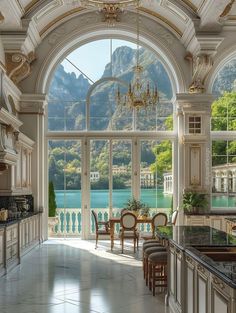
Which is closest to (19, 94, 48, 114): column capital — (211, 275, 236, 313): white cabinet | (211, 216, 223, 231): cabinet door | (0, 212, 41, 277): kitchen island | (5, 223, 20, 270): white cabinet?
(0, 212, 41, 277): kitchen island

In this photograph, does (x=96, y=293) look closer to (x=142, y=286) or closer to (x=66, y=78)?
(x=142, y=286)

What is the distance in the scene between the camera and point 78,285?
23.1 feet

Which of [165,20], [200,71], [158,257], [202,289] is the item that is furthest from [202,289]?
[165,20]

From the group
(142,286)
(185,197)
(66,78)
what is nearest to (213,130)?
(185,197)

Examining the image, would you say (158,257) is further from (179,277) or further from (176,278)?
(179,277)

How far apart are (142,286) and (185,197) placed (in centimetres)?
484

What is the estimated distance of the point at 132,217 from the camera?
33.6 feet

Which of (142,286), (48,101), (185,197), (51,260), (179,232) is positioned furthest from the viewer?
(48,101)

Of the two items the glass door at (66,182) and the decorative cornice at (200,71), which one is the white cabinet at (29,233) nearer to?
the glass door at (66,182)

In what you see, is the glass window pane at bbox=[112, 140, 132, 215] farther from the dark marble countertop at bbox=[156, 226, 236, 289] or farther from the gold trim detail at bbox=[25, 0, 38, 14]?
the dark marble countertop at bbox=[156, 226, 236, 289]

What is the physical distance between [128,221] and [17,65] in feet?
13.2

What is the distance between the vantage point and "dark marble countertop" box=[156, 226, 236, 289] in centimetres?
336

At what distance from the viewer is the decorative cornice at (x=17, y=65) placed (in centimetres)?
1072

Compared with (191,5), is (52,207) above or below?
below
